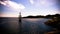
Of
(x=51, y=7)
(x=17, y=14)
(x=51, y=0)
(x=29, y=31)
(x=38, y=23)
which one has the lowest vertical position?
(x=29, y=31)

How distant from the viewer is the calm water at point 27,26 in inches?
55.5

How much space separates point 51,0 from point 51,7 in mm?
101

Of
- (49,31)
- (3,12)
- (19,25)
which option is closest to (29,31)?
(19,25)

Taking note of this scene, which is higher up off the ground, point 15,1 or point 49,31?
point 15,1

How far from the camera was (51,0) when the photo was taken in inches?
57.9

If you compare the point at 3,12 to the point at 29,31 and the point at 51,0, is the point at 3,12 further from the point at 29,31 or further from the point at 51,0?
the point at 51,0

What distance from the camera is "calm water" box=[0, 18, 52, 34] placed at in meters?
1.41

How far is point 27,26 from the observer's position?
1.43m

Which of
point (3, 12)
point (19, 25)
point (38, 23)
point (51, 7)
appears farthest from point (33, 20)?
point (3, 12)

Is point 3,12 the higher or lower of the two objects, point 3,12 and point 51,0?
the lower

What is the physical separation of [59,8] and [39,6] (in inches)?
11.5

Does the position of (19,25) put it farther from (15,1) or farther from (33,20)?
(15,1)

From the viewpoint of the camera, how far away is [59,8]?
1468 millimetres

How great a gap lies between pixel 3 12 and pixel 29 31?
1.47ft
